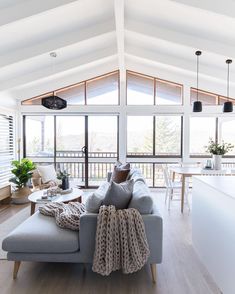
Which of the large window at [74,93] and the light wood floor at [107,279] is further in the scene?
the large window at [74,93]

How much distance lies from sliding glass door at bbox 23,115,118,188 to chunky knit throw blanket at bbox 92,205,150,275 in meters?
4.12

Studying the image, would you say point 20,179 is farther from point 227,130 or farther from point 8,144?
point 227,130

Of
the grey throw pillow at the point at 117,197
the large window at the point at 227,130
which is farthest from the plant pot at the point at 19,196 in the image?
the large window at the point at 227,130

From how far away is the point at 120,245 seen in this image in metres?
2.15

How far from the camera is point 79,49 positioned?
4.80m

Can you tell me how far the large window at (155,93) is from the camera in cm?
621

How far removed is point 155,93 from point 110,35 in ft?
6.95

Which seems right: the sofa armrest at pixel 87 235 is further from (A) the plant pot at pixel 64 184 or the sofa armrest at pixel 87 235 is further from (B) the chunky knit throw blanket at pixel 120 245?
(A) the plant pot at pixel 64 184

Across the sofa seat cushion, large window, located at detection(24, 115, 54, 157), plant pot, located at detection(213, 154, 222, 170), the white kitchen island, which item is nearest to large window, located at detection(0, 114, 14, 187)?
large window, located at detection(24, 115, 54, 157)

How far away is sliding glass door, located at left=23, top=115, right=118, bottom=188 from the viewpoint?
20.6ft

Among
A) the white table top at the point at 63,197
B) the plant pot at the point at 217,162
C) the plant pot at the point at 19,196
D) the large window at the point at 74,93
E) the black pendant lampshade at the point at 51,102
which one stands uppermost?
the large window at the point at 74,93

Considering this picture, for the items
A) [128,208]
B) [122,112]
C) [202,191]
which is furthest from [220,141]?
[128,208]

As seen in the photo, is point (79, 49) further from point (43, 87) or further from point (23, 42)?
point (43, 87)

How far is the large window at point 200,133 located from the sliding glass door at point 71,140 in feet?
6.82
